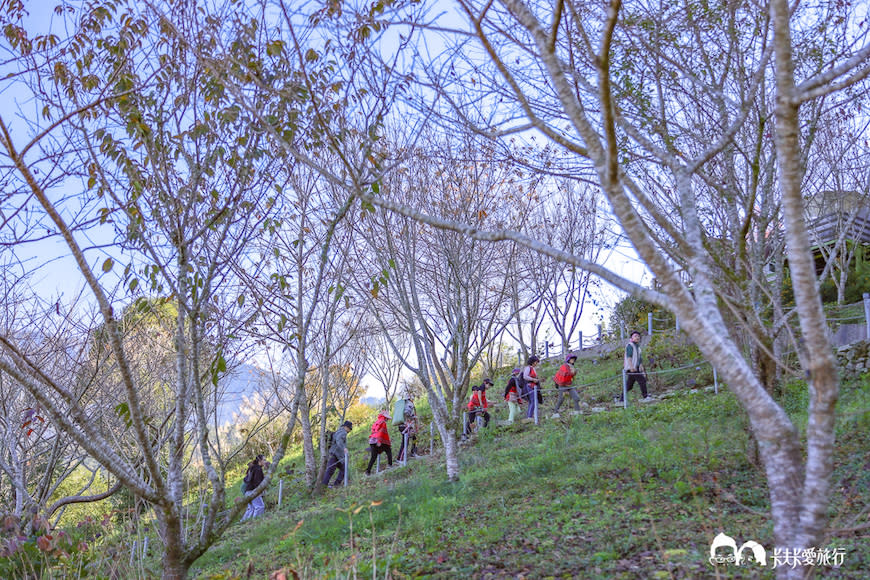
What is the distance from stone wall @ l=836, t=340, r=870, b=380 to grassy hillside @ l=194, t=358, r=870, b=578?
0.70 metres

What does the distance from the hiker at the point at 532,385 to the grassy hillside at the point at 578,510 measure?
3.79 feet

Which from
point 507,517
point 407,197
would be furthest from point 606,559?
point 407,197

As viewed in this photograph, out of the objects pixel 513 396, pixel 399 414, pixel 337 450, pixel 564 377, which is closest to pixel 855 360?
pixel 564 377

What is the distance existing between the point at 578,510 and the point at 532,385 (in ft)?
25.2

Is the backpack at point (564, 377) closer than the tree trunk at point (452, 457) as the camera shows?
No

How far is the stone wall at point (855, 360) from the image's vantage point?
442 inches

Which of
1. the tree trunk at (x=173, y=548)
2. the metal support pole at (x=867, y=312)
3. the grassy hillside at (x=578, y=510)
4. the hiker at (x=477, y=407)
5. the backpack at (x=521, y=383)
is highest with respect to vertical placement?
the metal support pole at (x=867, y=312)

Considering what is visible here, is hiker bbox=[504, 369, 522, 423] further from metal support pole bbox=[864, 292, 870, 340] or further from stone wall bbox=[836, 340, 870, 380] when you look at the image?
metal support pole bbox=[864, 292, 870, 340]

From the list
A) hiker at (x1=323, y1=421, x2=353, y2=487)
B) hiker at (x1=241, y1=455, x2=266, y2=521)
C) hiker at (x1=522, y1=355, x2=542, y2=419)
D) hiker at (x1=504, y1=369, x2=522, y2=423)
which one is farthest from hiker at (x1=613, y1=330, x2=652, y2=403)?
hiker at (x1=241, y1=455, x2=266, y2=521)

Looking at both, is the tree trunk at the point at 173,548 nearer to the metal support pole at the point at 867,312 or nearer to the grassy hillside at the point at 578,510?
the grassy hillside at the point at 578,510

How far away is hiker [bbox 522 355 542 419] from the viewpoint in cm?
1396

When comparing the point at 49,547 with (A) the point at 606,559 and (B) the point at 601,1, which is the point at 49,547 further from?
(B) the point at 601,1

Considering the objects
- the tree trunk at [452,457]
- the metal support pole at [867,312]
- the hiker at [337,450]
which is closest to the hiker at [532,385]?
the tree trunk at [452,457]

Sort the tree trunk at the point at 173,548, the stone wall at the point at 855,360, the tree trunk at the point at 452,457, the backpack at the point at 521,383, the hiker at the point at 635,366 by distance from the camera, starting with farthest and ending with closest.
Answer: the backpack at the point at 521,383
the hiker at the point at 635,366
the stone wall at the point at 855,360
the tree trunk at the point at 452,457
the tree trunk at the point at 173,548
